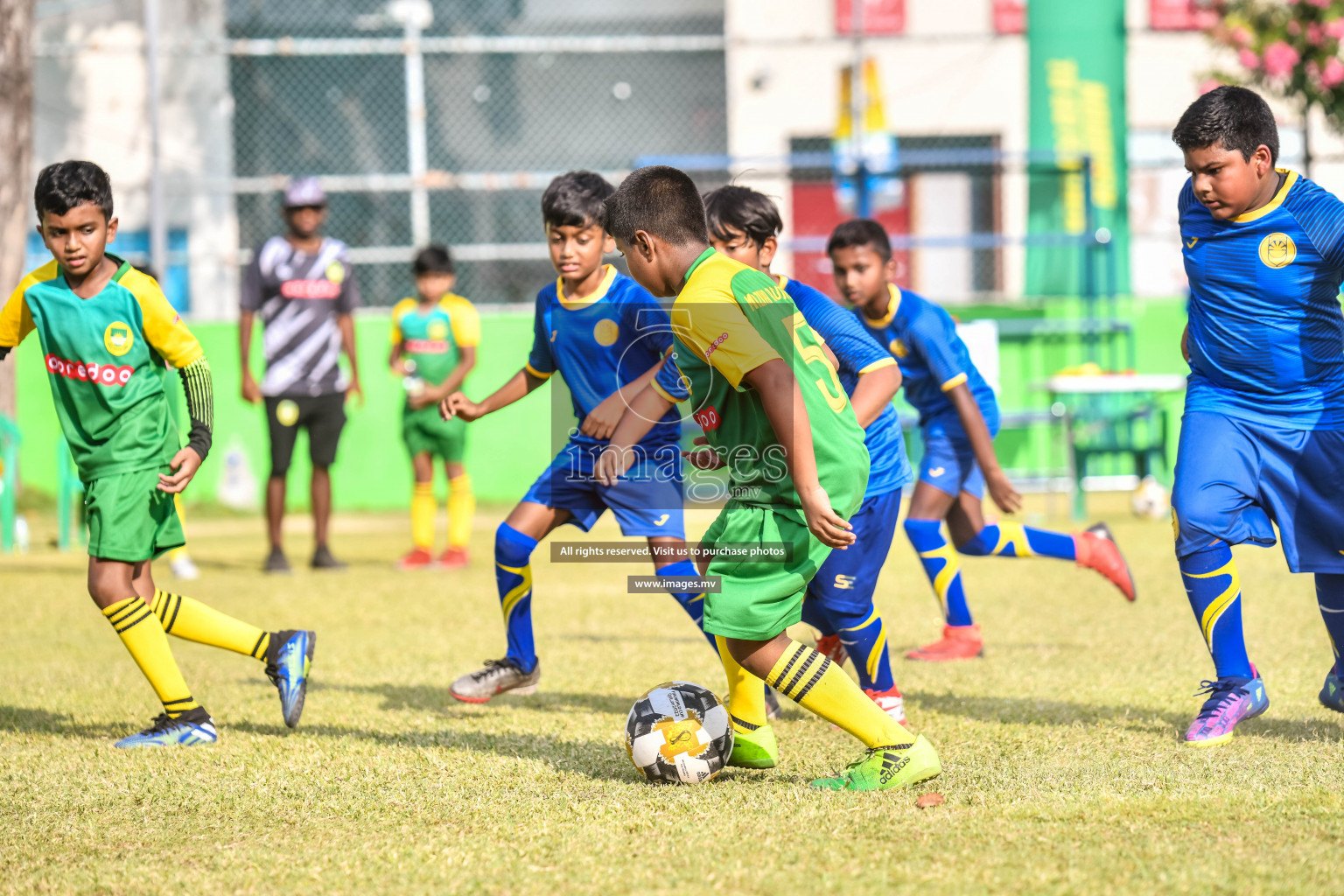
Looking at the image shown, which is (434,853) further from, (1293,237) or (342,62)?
(342,62)

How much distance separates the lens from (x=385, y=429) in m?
12.2

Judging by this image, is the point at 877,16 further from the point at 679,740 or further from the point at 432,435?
the point at 679,740

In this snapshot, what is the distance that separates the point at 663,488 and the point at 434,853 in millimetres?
1827

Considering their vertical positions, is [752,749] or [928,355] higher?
[928,355]

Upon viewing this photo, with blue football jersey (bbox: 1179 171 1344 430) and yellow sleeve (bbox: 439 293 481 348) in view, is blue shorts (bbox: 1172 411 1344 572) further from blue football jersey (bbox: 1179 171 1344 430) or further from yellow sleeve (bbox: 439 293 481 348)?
yellow sleeve (bbox: 439 293 481 348)

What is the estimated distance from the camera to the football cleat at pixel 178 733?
13.5 feet

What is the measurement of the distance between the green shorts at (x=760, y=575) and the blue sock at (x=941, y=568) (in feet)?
7.15

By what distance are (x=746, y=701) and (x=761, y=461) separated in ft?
2.52

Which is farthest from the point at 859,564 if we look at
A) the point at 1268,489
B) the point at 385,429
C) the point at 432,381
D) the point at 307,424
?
the point at 385,429

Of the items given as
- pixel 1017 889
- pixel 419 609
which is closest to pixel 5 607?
pixel 419 609

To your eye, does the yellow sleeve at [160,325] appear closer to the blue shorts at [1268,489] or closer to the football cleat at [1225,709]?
the blue shorts at [1268,489]

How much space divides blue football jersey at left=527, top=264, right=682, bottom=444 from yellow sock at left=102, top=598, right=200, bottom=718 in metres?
1.49

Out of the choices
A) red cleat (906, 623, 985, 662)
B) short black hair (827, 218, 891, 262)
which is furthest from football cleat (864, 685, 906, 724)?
short black hair (827, 218, 891, 262)

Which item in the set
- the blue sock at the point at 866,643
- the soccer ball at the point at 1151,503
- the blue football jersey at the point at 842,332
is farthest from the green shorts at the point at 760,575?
the soccer ball at the point at 1151,503
